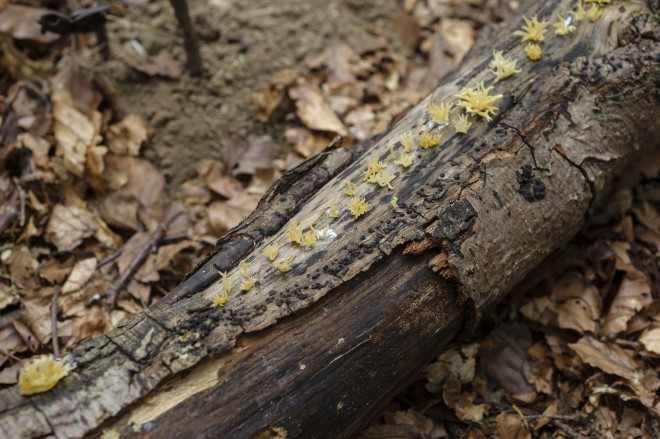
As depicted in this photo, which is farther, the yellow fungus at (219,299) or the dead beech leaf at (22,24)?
the dead beech leaf at (22,24)

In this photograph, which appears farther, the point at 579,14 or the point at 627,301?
the point at 627,301

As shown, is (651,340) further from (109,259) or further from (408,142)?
(109,259)

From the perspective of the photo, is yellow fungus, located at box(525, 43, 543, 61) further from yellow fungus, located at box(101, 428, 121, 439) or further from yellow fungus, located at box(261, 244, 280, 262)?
yellow fungus, located at box(101, 428, 121, 439)

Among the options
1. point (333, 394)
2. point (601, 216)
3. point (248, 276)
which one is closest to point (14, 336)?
point (248, 276)

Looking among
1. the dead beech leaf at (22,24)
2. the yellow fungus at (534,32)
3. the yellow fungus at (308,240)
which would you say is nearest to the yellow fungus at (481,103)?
the yellow fungus at (534,32)

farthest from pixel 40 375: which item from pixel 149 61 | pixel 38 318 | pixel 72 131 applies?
pixel 149 61

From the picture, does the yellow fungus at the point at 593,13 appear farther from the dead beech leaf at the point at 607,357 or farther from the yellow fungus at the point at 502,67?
the dead beech leaf at the point at 607,357
